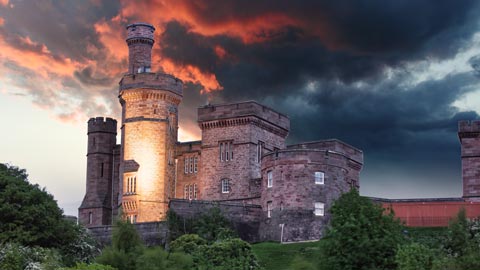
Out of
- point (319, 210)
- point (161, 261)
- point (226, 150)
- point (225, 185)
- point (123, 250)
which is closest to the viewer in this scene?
point (161, 261)

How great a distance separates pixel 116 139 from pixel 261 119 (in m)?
15.8

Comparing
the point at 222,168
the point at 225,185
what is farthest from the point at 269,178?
the point at 222,168

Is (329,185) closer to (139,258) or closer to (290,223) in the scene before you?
(290,223)

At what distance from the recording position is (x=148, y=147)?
82.2 meters

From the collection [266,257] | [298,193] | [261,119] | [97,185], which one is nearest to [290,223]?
[298,193]

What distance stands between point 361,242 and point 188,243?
1674 cm

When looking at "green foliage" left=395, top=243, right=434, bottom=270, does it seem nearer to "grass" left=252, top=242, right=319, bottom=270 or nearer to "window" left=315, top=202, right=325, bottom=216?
"grass" left=252, top=242, right=319, bottom=270

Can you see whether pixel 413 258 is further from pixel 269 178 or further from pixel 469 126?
pixel 469 126

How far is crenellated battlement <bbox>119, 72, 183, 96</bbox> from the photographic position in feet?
274

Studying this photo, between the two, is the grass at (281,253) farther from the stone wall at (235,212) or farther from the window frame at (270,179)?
the window frame at (270,179)

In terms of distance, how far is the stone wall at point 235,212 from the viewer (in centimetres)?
7238

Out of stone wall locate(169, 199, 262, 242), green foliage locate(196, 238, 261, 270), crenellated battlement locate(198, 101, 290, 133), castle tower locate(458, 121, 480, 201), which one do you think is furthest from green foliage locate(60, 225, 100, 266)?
castle tower locate(458, 121, 480, 201)

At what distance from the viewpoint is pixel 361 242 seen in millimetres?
51719

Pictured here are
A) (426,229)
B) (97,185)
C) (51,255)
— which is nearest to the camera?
Result: (51,255)
